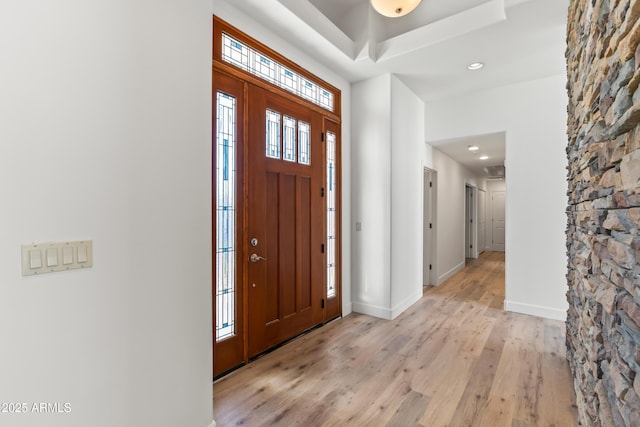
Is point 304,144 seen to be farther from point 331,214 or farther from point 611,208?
point 611,208

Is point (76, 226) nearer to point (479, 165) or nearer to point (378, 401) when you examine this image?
point (378, 401)

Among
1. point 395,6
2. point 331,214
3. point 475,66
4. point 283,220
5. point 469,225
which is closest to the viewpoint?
point 395,6

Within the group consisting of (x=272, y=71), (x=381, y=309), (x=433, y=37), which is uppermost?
(x=433, y=37)

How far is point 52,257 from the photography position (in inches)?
47.9

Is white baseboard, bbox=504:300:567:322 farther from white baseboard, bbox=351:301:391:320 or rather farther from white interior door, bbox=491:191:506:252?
white interior door, bbox=491:191:506:252

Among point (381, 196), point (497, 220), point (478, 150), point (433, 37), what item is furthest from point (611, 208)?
point (497, 220)

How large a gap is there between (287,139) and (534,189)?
3061 millimetres

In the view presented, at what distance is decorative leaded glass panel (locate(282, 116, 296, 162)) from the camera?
295 cm

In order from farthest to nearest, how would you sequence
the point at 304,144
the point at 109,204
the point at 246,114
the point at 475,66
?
1. the point at 475,66
2. the point at 304,144
3. the point at 246,114
4. the point at 109,204

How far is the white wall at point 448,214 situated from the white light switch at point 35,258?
189 inches

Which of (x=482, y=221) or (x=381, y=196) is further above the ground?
(x=381, y=196)

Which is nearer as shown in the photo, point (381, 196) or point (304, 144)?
point (304, 144)

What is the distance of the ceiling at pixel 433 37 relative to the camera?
2.55 m

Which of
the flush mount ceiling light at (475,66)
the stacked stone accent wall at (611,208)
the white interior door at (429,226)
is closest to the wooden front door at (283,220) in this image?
the flush mount ceiling light at (475,66)
